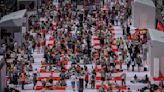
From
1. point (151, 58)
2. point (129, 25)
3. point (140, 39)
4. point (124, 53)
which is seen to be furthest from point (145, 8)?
point (151, 58)

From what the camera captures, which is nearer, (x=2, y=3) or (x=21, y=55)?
(x=21, y=55)

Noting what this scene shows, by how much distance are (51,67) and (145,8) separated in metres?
17.7

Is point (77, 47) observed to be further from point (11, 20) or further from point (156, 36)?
point (156, 36)

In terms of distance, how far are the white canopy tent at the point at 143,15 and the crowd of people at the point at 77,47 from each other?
1.34 m

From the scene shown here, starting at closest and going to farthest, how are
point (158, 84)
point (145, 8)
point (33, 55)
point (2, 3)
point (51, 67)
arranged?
point (158, 84) → point (51, 67) → point (33, 55) → point (145, 8) → point (2, 3)

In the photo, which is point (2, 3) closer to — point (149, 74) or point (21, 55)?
point (21, 55)

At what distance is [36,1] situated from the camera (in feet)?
272

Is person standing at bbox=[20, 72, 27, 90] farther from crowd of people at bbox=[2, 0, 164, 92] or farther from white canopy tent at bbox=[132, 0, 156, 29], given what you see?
white canopy tent at bbox=[132, 0, 156, 29]

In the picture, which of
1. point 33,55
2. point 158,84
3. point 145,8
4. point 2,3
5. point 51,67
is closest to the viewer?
Result: point 158,84

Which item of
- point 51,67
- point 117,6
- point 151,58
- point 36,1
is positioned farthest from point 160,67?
point 36,1

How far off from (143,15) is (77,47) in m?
12.4

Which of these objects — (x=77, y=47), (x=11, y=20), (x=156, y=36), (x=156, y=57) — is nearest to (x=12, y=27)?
(x=11, y=20)

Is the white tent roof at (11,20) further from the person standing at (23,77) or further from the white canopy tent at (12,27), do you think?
the person standing at (23,77)

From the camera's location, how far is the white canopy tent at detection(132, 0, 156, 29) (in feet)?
241
